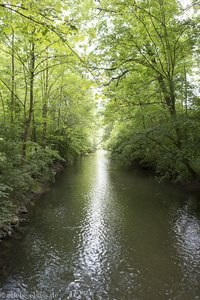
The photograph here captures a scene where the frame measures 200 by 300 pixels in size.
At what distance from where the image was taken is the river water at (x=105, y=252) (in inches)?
204

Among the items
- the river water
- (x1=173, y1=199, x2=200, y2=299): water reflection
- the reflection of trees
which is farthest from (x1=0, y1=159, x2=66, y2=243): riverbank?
the reflection of trees

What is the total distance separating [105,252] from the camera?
22.6ft

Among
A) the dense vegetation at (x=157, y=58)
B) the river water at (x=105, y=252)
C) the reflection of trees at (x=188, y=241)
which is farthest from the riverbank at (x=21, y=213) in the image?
the dense vegetation at (x=157, y=58)

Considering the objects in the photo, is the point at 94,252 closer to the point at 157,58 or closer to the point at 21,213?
the point at 21,213

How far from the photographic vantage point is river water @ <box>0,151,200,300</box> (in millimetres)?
5191

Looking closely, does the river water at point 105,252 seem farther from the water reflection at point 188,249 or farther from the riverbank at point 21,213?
the riverbank at point 21,213

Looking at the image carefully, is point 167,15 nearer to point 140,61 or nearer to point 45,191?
point 140,61

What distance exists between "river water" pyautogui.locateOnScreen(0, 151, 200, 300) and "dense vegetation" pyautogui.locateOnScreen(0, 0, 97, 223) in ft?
4.87

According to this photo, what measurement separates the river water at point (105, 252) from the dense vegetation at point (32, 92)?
148 centimetres

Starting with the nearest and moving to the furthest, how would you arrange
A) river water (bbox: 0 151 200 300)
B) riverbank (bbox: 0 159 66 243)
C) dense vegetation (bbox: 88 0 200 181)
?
river water (bbox: 0 151 200 300) < riverbank (bbox: 0 159 66 243) < dense vegetation (bbox: 88 0 200 181)

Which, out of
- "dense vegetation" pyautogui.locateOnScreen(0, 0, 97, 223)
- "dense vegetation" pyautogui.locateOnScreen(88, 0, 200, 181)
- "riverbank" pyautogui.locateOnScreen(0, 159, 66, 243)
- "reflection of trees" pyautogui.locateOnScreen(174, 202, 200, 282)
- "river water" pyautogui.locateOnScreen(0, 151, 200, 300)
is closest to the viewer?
"dense vegetation" pyautogui.locateOnScreen(0, 0, 97, 223)

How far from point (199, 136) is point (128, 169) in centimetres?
1425

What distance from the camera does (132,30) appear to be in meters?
11.3

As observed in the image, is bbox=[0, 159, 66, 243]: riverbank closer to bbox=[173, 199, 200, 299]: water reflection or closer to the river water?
the river water
